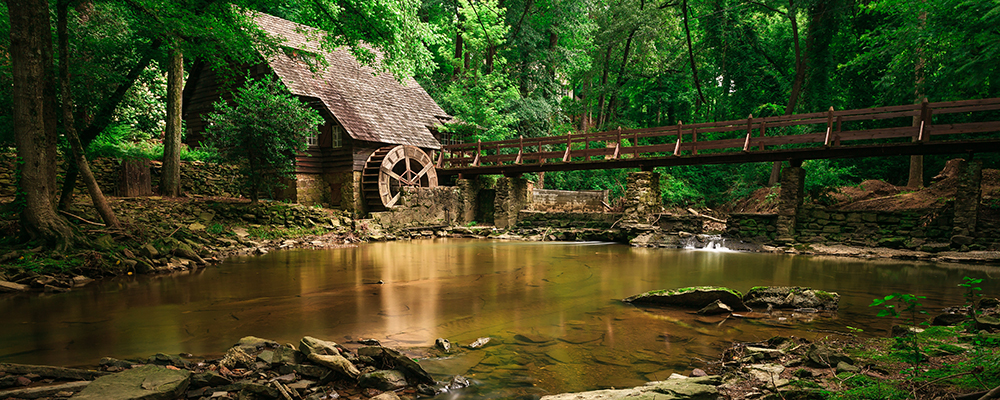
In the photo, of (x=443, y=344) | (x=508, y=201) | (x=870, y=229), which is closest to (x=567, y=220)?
(x=508, y=201)

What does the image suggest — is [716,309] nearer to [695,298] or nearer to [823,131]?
[695,298]

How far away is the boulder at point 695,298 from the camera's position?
Result: 6.06m

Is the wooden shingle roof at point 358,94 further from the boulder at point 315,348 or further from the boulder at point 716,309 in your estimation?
the boulder at point 315,348

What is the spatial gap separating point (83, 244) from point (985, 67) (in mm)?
16744

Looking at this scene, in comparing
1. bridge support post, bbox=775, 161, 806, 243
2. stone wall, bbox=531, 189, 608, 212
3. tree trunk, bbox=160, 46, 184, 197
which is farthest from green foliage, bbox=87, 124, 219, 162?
bridge support post, bbox=775, 161, 806, 243

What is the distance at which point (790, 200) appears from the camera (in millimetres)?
13648

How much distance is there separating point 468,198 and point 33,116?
46.8 feet

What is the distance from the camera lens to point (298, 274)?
8766 millimetres

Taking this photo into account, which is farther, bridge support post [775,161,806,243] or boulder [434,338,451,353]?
bridge support post [775,161,806,243]

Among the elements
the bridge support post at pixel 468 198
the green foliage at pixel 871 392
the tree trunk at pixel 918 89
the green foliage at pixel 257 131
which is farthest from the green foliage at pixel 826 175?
the green foliage at pixel 257 131

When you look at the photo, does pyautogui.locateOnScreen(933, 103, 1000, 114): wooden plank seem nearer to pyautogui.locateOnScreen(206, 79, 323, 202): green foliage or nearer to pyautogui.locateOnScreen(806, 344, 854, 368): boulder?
pyautogui.locateOnScreen(806, 344, 854, 368): boulder

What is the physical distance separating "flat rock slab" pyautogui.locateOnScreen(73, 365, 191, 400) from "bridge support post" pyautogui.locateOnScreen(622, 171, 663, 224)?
1472cm

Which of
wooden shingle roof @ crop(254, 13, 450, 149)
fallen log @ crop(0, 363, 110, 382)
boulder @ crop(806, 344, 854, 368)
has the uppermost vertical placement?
wooden shingle roof @ crop(254, 13, 450, 149)

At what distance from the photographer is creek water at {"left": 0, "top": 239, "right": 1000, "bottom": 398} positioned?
13.6 feet
